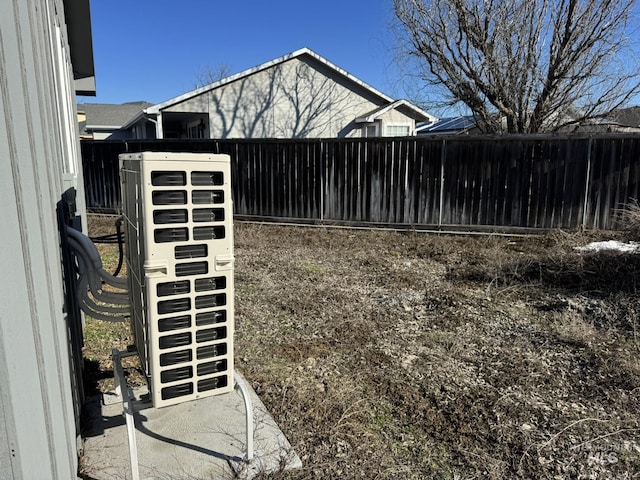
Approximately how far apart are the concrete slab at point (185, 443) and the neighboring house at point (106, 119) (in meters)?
22.9

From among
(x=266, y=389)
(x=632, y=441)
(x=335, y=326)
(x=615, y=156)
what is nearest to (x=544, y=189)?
(x=615, y=156)

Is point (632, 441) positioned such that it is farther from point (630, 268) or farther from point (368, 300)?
point (630, 268)

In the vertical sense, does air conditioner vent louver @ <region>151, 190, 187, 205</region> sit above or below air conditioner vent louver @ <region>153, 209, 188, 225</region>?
above

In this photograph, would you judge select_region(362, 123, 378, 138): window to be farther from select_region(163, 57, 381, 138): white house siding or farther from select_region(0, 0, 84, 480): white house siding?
select_region(0, 0, 84, 480): white house siding

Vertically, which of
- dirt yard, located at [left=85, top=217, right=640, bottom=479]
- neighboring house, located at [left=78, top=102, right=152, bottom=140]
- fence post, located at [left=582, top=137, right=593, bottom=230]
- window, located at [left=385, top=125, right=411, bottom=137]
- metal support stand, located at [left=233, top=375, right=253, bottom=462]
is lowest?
dirt yard, located at [left=85, top=217, right=640, bottom=479]

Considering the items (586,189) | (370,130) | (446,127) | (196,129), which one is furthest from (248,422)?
(446,127)

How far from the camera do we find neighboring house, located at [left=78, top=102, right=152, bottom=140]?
23.9 metres

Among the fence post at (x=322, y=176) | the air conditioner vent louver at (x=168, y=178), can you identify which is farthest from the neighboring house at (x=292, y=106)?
the air conditioner vent louver at (x=168, y=178)

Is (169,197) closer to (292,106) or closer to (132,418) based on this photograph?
(132,418)

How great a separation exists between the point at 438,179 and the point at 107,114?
23.5 meters

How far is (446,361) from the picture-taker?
3.35 metres

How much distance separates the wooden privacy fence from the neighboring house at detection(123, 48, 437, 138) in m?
4.97

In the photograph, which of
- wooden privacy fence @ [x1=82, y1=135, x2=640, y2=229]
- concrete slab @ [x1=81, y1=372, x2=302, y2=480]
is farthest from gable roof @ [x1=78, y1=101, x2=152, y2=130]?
concrete slab @ [x1=81, y1=372, x2=302, y2=480]

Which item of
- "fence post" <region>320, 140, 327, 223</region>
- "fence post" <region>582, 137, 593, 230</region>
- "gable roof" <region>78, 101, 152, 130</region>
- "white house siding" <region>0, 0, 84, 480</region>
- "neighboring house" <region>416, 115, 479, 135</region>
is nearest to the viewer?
"white house siding" <region>0, 0, 84, 480</region>
